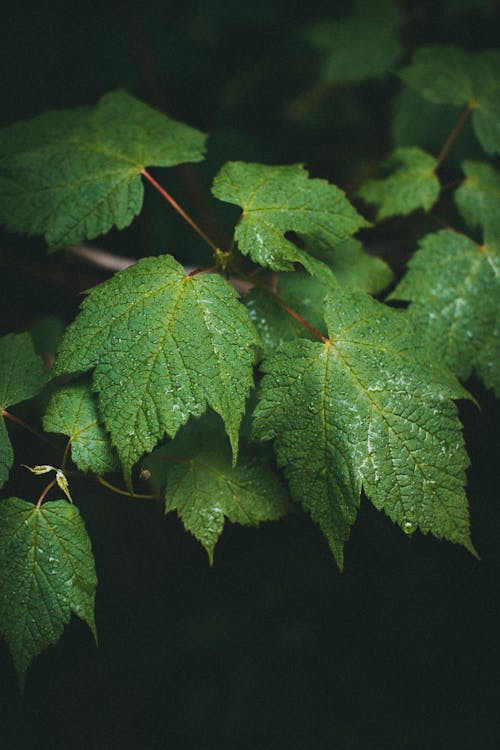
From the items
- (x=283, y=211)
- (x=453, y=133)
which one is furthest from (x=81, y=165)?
(x=453, y=133)

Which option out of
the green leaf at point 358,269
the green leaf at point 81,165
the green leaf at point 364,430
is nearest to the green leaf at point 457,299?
the green leaf at point 358,269

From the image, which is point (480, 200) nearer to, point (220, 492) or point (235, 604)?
point (220, 492)

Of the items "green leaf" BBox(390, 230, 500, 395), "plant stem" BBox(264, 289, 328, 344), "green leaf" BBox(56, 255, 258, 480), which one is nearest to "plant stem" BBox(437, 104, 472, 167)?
"green leaf" BBox(390, 230, 500, 395)

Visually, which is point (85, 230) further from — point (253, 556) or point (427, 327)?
point (253, 556)

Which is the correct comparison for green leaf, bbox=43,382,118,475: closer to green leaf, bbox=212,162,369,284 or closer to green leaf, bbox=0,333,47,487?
green leaf, bbox=0,333,47,487

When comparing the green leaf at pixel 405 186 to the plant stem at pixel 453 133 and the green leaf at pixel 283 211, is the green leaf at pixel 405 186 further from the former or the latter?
the green leaf at pixel 283 211

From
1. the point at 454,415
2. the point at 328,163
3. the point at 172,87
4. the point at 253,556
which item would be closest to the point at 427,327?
the point at 454,415
